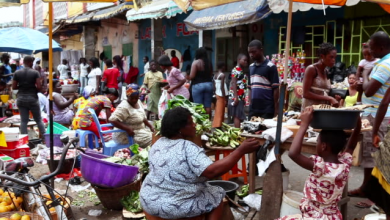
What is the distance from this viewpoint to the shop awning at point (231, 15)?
9078 mm

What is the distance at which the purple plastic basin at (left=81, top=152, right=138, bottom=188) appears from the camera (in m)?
4.71

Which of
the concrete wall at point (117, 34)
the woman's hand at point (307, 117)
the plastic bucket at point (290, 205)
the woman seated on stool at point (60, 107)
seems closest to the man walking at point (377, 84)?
the plastic bucket at point (290, 205)

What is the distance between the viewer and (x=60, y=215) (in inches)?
131

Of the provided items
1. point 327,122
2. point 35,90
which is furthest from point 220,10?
point 327,122

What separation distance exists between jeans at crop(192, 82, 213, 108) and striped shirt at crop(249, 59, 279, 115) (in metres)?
2.70

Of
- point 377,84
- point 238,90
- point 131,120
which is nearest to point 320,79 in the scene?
point 377,84

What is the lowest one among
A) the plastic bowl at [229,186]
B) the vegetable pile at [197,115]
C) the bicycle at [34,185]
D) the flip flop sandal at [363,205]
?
the flip flop sandal at [363,205]

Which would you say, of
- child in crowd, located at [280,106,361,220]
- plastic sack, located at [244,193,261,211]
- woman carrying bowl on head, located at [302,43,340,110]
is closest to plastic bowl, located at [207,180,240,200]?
plastic sack, located at [244,193,261,211]

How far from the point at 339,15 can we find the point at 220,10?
3.05 meters

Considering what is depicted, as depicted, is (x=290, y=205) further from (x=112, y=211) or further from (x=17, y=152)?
(x=17, y=152)

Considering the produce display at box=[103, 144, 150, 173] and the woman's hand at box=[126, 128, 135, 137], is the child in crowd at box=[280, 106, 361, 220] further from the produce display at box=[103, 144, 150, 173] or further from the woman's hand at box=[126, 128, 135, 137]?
the woman's hand at box=[126, 128, 135, 137]

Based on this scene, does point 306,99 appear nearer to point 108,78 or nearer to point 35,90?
point 35,90

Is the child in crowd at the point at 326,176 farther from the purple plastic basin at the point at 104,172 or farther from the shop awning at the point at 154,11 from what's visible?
the shop awning at the point at 154,11

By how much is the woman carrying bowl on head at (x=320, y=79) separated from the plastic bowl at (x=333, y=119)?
1522mm
